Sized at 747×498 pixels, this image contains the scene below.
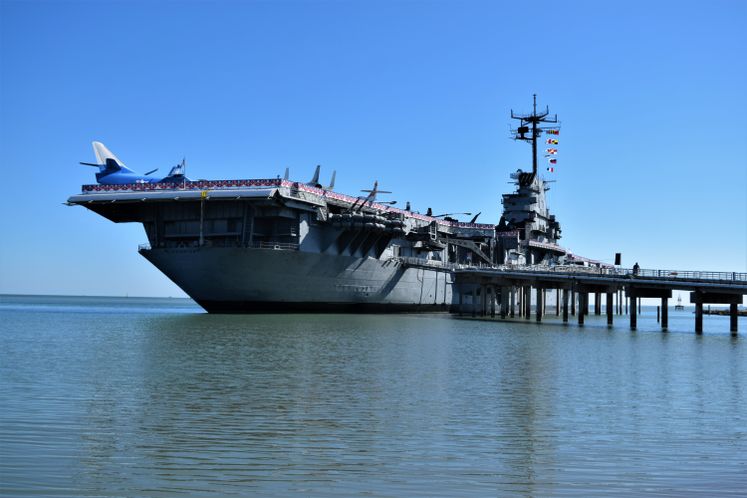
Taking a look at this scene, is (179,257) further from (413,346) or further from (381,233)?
(413,346)

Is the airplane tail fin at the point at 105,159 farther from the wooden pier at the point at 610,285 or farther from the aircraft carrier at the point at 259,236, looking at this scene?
the wooden pier at the point at 610,285

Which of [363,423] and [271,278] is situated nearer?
A: [363,423]

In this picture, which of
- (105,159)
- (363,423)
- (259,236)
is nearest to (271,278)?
(259,236)

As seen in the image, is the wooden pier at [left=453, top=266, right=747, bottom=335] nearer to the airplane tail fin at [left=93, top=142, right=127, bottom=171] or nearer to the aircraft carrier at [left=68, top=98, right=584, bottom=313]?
the aircraft carrier at [left=68, top=98, right=584, bottom=313]

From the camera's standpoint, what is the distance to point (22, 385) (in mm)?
18484

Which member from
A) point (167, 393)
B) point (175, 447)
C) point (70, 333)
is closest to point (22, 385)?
point (167, 393)

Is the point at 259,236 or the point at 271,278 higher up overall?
the point at 259,236

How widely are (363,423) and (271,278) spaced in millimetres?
37381

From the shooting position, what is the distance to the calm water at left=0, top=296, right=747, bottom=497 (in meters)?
10.2

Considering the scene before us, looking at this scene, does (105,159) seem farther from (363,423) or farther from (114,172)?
(363,423)

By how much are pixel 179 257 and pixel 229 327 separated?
35.8 ft

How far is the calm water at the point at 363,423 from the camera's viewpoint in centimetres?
1020

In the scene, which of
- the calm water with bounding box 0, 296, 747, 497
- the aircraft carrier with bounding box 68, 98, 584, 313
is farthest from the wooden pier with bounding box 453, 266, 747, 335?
the calm water with bounding box 0, 296, 747, 497

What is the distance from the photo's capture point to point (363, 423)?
47.0ft
